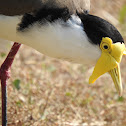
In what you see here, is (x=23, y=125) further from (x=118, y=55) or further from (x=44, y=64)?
(x=44, y=64)

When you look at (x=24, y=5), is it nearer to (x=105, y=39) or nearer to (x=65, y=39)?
(x=65, y=39)

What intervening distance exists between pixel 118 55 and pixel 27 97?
116cm

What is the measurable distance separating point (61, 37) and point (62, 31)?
41 millimetres

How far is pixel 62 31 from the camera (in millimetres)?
2482

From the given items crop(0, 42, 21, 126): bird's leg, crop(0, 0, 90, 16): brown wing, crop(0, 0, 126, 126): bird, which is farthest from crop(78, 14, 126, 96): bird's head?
crop(0, 42, 21, 126): bird's leg

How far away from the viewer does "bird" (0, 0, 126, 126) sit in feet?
8.11

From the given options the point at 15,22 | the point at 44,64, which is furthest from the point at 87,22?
the point at 44,64

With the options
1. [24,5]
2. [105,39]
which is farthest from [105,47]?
[24,5]

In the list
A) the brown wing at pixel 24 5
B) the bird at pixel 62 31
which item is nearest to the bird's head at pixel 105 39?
the bird at pixel 62 31

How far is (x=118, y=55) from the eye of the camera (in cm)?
254

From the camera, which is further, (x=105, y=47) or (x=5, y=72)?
(x=5, y=72)

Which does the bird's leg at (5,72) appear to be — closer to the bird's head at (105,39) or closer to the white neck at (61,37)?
the white neck at (61,37)

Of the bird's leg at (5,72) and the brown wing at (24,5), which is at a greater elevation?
the brown wing at (24,5)

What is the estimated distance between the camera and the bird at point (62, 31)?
2.47 m
